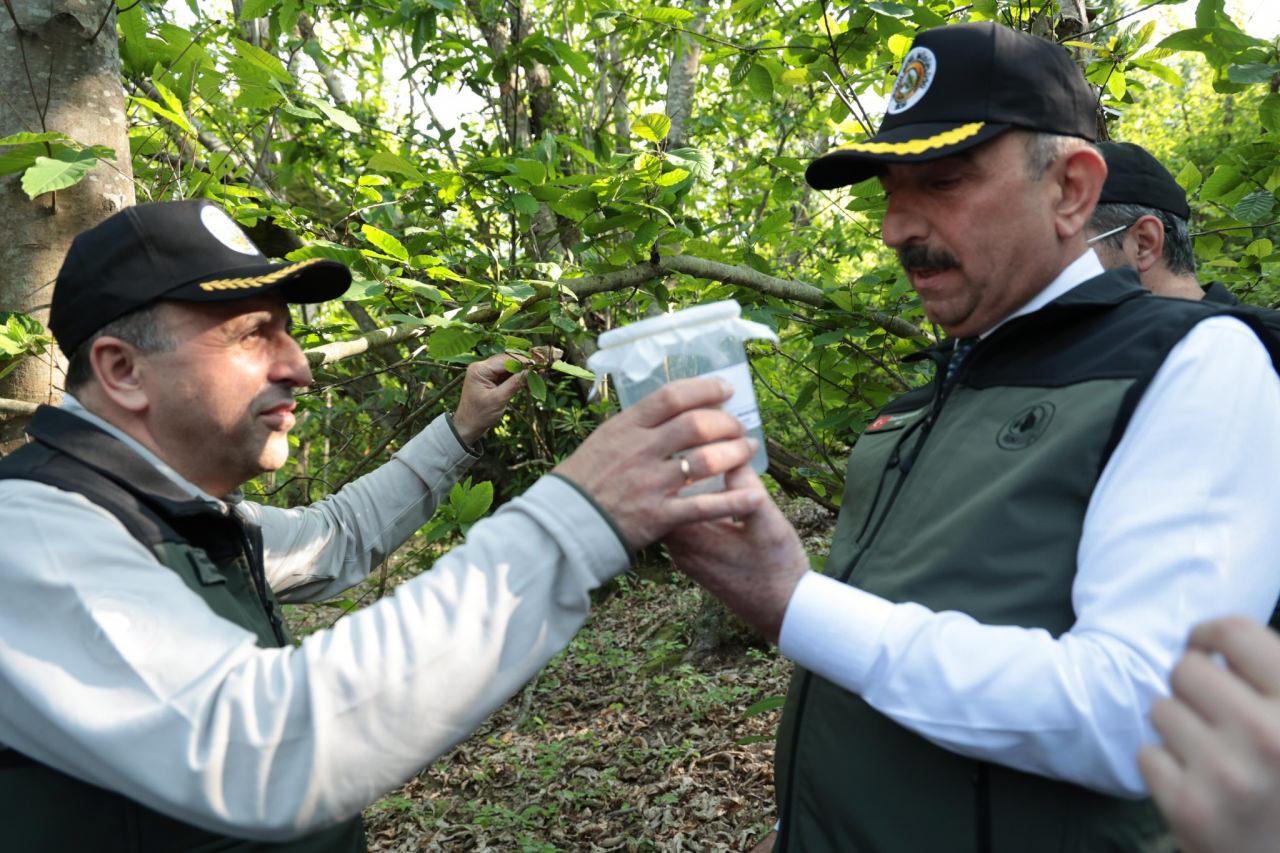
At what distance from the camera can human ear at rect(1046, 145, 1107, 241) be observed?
1.62 metres

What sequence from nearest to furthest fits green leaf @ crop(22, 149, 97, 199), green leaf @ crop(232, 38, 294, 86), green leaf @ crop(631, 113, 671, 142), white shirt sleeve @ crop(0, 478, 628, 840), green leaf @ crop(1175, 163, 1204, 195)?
white shirt sleeve @ crop(0, 478, 628, 840) < green leaf @ crop(22, 149, 97, 199) < green leaf @ crop(232, 38, 294, 86) < green leaf @ crop(631, 113, 671, 142) < green leaf @ crop(1175, 163, 1204, 195)

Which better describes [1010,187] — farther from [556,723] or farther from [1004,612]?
[556,723]

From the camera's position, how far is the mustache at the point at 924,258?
1.70 m

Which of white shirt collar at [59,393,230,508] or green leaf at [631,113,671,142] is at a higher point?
green leaf at [631,113,671,142]

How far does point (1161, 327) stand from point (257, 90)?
2493 millimetres

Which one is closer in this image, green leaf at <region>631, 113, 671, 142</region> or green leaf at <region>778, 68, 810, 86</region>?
green leaf at <region>631, 113, 671, 142</region>

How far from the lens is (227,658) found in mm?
1219

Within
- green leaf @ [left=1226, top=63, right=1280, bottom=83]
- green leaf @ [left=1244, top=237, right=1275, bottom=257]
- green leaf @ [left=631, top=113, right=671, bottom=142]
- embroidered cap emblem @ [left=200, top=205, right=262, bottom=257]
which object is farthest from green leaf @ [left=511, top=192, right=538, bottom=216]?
green leaf @ [left=1244, top=237, right=1275, bottom=257]

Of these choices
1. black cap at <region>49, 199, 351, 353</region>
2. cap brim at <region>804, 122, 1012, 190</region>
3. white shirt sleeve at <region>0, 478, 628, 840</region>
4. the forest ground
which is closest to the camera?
white shirt sleeve at <region>0, 478, 628, 840</region>

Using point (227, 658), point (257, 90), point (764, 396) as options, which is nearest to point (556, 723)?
point (764, 396)

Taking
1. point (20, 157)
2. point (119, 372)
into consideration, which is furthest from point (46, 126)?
point (119, 372)

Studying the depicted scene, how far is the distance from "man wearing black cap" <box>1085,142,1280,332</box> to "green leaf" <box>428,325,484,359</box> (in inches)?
81.5

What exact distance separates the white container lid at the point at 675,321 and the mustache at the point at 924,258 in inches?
22.0

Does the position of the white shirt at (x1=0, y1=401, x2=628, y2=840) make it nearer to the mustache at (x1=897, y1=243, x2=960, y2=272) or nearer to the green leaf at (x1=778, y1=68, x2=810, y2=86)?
the mustache at (x1=897, y1=243, x2=960, y2=272)
